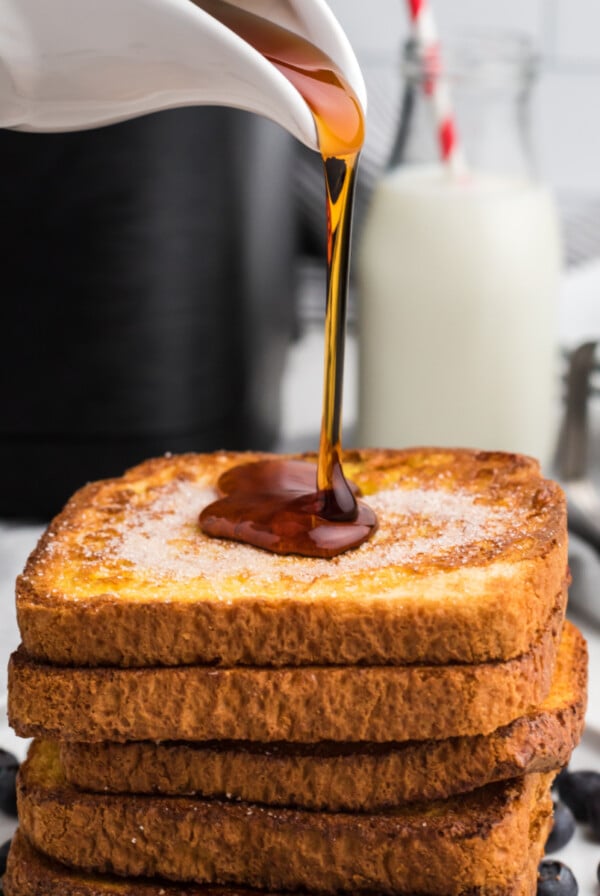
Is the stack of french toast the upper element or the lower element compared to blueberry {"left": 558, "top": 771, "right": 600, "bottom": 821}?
→ upper

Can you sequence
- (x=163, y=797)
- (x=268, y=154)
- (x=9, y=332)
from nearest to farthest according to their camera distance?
(x=163, y=797) → (x=9, y=332) → (x=268, y=154)

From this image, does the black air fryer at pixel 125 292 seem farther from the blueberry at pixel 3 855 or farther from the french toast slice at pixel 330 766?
the french toast slice at pixel 330 766

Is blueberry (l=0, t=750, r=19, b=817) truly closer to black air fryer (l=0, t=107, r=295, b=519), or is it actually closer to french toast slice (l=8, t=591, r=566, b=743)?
french toast slice (l=8, t=591, r=566, b=743)

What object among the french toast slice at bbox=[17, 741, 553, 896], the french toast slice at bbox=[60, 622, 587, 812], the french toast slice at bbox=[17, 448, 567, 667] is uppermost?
the french toast slice at bbox=[17, 448, 567, 667]

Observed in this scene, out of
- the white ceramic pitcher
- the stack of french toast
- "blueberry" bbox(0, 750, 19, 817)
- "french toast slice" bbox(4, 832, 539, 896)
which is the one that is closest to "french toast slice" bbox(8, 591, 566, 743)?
the stack of french toast

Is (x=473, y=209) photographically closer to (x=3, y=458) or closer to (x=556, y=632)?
(x=3, y=458)

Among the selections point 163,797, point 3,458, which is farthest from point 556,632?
point 3,458
